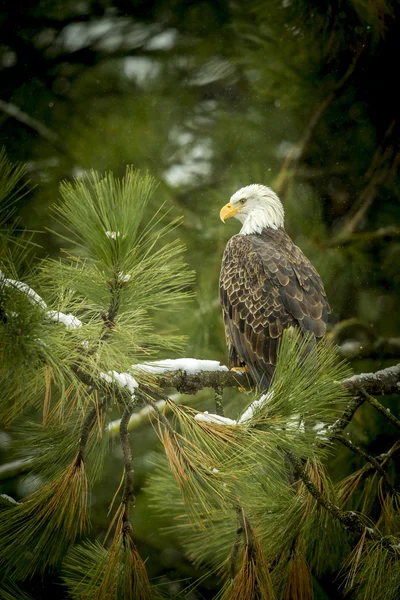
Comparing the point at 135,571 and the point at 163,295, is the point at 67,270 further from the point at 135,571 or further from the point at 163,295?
the point at 135,571

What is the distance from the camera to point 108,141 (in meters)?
4.04

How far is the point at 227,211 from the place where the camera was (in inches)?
134

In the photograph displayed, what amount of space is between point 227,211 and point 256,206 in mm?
196

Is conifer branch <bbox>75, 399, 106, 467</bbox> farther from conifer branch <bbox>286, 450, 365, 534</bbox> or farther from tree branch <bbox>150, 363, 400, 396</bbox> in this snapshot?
conifer branch <bbox>286, 450, 365, 534</bbox>

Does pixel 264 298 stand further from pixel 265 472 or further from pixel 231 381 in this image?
pixel 265 472

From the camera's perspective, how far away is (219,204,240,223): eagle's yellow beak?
335 centimetres

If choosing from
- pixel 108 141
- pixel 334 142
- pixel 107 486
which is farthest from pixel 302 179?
pixel 107 486

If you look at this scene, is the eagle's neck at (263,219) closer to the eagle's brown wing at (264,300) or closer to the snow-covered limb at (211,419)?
the eagle's brown wing at (264,300)

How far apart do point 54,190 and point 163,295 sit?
2651 mm

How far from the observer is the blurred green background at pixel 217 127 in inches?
147

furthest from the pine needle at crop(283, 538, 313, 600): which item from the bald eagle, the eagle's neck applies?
the eagle's neck

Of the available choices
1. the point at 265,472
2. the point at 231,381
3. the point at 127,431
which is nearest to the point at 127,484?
the point at 127,431

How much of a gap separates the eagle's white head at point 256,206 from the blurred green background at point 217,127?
258 mm

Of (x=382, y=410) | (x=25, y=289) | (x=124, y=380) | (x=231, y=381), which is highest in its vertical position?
(x=25, y=289)
